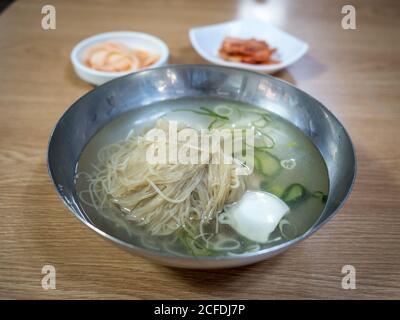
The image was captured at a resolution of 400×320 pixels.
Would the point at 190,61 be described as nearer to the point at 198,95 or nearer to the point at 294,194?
the point at 198,95

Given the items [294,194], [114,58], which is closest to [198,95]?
[114,58]

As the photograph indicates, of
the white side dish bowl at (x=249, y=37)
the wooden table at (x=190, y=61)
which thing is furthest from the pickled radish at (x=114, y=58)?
the white side dish bowl at (x=249, y=37)

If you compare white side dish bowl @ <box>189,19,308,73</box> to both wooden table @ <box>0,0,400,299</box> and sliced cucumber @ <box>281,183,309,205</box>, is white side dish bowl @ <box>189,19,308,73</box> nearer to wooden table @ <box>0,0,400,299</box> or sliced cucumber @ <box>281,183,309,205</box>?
wooden table @ <box>0,0,400,299</box>

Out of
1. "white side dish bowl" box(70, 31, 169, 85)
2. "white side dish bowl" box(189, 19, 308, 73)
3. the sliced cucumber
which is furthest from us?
"white side dish bowl" box(189, 19, 308, 73)

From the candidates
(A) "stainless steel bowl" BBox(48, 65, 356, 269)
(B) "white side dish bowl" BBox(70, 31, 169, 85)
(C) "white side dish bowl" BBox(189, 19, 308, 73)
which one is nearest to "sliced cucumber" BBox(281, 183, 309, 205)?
(A) "stainless steel bowl" BBox(48, 65, 356, 269)

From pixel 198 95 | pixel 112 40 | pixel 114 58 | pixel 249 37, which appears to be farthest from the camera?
pixel 249 37

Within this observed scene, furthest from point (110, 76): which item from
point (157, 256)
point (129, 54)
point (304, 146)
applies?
point (157, 256)

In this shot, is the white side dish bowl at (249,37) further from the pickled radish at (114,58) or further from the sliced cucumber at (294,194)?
the sliced cucumber at (294,194)

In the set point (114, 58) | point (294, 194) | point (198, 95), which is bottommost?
point (294, 194)
